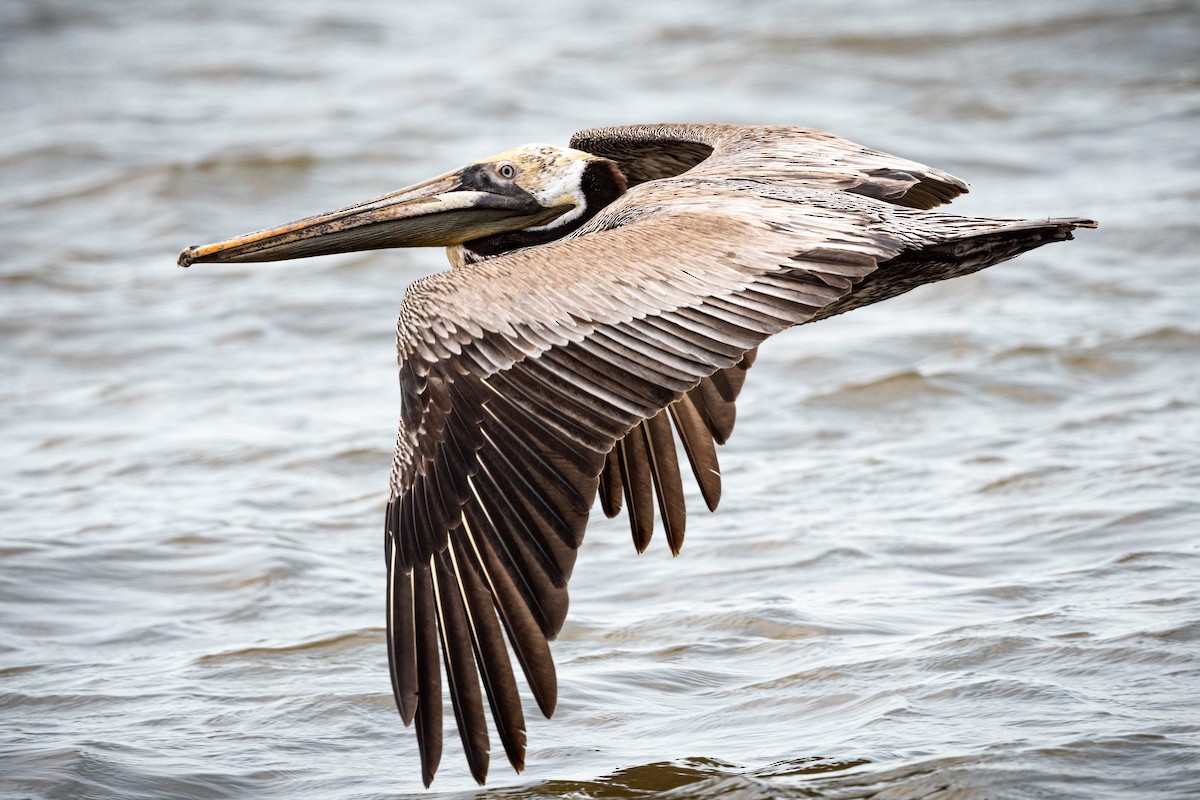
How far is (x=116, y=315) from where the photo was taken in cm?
1012

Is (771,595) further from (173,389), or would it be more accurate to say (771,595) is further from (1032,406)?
(173,389)

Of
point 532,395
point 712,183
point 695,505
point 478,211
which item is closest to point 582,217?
point 478,211

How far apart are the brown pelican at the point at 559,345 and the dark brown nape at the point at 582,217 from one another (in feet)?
0.25

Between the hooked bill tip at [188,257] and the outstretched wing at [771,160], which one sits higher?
the outstretched wing at [771,160]

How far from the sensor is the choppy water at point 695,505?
197 inches

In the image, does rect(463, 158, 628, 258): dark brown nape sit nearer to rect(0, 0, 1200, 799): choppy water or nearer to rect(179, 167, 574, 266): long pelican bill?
rect(179, 167, 574, 266): long pelican bill

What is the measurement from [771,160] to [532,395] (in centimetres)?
199

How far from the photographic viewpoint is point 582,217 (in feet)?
20.6

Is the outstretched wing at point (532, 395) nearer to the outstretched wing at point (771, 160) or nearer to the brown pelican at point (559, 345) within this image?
the brown pelican at point (559, 345)

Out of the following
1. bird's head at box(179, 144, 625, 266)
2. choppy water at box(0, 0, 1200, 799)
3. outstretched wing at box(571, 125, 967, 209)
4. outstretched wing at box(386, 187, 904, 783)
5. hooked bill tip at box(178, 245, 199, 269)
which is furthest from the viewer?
outstretched wing at box(571, 125, 967, 209)

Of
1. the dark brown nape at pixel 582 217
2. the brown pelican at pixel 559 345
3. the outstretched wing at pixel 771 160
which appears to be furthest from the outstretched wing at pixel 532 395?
the dark brown nape at pixel 582 217

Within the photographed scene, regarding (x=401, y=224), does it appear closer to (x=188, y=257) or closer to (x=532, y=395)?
(x=188, y=257)

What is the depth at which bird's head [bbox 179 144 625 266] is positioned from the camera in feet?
18.4

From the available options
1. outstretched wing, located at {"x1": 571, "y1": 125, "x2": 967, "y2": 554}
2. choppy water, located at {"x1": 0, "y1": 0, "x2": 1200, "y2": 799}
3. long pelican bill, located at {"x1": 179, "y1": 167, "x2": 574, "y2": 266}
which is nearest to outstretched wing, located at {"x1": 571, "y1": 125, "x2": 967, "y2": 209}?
outstretched wing, located at {"x1": 571, "y1": 125, "x2": 967, "y2": 554}
